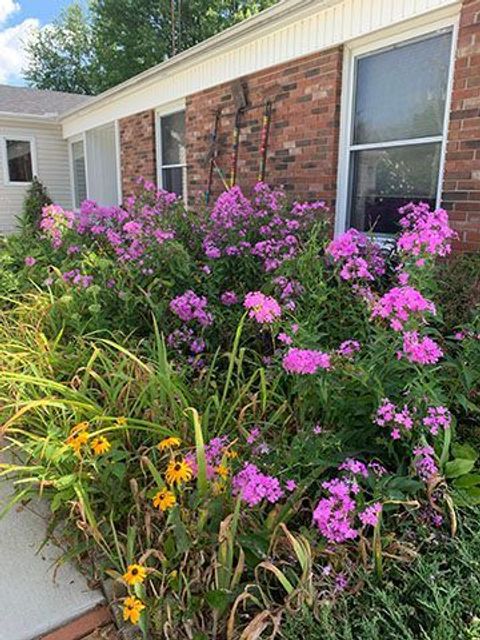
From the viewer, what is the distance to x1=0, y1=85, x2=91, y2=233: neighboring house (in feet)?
40.9

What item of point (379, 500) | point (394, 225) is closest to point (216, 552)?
point (379, 500)

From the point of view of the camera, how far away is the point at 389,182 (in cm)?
437

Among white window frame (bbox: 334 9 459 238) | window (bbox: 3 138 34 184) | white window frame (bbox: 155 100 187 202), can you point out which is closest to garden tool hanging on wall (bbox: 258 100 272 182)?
white window frame (bbox: 334 9 459 238)

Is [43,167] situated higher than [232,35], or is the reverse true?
[232,35]

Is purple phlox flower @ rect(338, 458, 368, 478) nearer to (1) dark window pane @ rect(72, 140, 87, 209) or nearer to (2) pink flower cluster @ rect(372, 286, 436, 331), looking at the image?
(2) pink flower cluster @ rect(372, 286, 436, 331)

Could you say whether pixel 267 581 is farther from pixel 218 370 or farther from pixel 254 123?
pixel 254 123

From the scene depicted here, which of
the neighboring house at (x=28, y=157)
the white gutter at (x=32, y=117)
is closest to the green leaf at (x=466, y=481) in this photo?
the neighboring house at (x=28, y=157)

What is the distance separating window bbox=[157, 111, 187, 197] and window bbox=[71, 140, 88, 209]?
15.9ft

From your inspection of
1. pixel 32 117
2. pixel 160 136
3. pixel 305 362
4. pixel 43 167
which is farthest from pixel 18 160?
pixel 305 362

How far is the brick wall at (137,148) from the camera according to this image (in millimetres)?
8198

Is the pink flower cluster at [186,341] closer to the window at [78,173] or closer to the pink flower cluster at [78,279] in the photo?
the pink flower cluster at [78,279]

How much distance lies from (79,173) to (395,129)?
1034cm

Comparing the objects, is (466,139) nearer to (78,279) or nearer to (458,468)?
(458,468)

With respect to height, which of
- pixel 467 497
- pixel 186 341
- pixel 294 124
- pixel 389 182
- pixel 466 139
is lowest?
pixel 467 497
